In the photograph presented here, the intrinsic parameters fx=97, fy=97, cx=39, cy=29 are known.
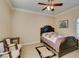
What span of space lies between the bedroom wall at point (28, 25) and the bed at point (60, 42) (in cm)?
32

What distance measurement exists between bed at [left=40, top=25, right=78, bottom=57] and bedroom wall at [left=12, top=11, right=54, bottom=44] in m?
0.32

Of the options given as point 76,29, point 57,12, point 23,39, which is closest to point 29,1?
point 57,12

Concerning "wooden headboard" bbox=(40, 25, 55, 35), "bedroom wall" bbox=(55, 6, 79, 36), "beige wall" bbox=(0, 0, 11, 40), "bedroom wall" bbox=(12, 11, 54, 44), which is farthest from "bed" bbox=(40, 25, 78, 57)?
"beige wall" bbox=(0, 0, 11, 40)

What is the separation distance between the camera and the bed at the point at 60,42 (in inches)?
155

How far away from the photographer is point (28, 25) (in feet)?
19.1

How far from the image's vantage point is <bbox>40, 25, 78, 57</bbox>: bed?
3.94m

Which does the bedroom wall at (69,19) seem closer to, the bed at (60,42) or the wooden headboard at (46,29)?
the wooden headboard at (46,29)

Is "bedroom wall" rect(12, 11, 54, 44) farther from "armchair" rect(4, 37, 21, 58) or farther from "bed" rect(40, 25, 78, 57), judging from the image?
"armchair" rect(4, 37, 21, 58)

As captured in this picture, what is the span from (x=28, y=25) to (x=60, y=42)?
8.38 feet

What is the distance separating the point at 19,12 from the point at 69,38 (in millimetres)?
3094

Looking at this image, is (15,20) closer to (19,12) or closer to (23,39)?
(19,12)

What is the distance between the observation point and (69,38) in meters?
4.29

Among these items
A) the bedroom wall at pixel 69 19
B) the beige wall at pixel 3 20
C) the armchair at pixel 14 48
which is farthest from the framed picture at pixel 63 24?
the beige wall at pixel 3 20

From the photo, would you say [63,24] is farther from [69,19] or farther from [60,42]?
[60,42]
